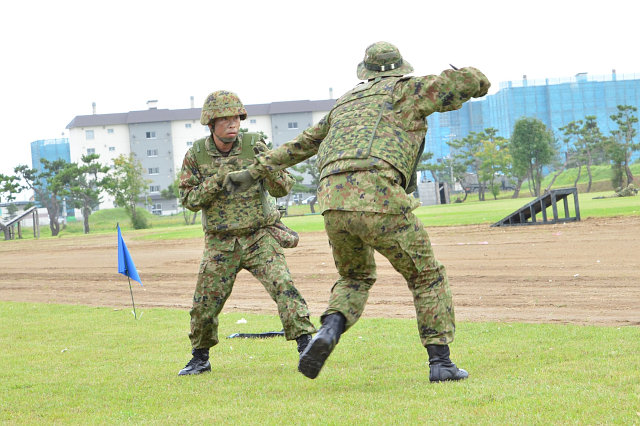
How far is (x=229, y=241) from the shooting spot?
676cm

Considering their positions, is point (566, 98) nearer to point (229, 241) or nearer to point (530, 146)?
point (530, 146)

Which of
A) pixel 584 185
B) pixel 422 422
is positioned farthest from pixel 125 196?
pixel 422 422

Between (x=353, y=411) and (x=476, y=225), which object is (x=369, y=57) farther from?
(x=476, y=225)

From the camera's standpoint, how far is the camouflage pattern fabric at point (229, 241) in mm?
6652

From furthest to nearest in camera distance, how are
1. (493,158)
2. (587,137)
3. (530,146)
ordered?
1. (587,137)
2. (493,158)
3. (530,146)

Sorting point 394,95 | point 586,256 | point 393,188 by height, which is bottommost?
point 586,256

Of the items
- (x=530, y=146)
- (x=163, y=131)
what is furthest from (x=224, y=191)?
(x=163, y=131)

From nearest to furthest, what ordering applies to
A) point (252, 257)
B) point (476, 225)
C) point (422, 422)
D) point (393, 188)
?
point (422, 422), point (393, 188), point (252, 257), point (476, 225)

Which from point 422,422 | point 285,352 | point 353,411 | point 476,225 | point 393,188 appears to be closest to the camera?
point 422,422

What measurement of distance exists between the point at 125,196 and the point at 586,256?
57.5 m

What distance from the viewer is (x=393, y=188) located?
17.3 feet

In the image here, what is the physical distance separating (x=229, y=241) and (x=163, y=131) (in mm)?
94547

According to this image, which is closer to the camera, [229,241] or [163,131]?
[229,241]

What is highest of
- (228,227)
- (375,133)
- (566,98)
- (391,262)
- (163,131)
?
(566,98)
